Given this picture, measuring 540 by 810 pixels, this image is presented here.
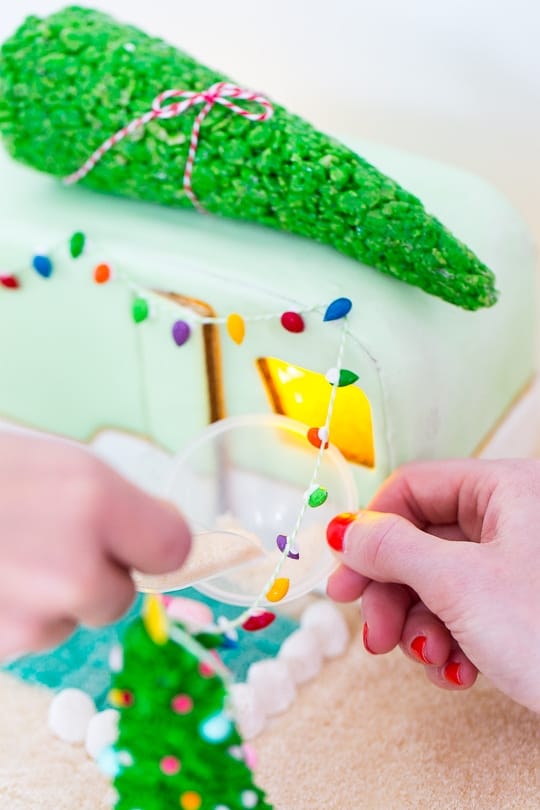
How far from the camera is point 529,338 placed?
1014 millimetres

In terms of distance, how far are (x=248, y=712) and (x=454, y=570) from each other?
0.77 feet

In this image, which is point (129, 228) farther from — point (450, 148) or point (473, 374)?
point (450, 148)

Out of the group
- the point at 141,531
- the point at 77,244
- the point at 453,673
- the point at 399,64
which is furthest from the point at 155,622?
the point at 399,64

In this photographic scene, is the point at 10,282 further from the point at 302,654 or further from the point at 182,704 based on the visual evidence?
the point at 182,704

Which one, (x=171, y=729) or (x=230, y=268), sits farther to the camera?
(x=230, y=268)

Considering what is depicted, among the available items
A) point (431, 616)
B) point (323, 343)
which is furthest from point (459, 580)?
point (323, 343)

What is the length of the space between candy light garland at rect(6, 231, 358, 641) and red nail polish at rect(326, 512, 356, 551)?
2 cm

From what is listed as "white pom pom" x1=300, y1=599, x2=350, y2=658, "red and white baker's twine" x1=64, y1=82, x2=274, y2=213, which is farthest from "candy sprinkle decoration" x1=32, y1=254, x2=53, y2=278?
"white pom pom" x1=300, y1=599, x2=350, y2=658

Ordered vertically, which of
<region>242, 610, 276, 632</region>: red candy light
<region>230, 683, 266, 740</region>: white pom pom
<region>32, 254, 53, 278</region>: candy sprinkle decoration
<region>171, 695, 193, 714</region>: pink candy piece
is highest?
<region>171, 695, 193, 714</region>: pink candy piece

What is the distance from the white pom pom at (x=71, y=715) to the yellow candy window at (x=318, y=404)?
297 millimetres

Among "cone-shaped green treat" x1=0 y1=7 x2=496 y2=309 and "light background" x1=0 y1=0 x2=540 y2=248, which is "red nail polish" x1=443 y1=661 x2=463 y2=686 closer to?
"cone-shaped green treat" x1=0 y1=7 x2=496 y2=309

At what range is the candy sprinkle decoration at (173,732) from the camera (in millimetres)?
503

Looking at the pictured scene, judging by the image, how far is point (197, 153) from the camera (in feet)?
2.84

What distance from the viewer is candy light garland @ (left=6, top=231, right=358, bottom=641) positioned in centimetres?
77
